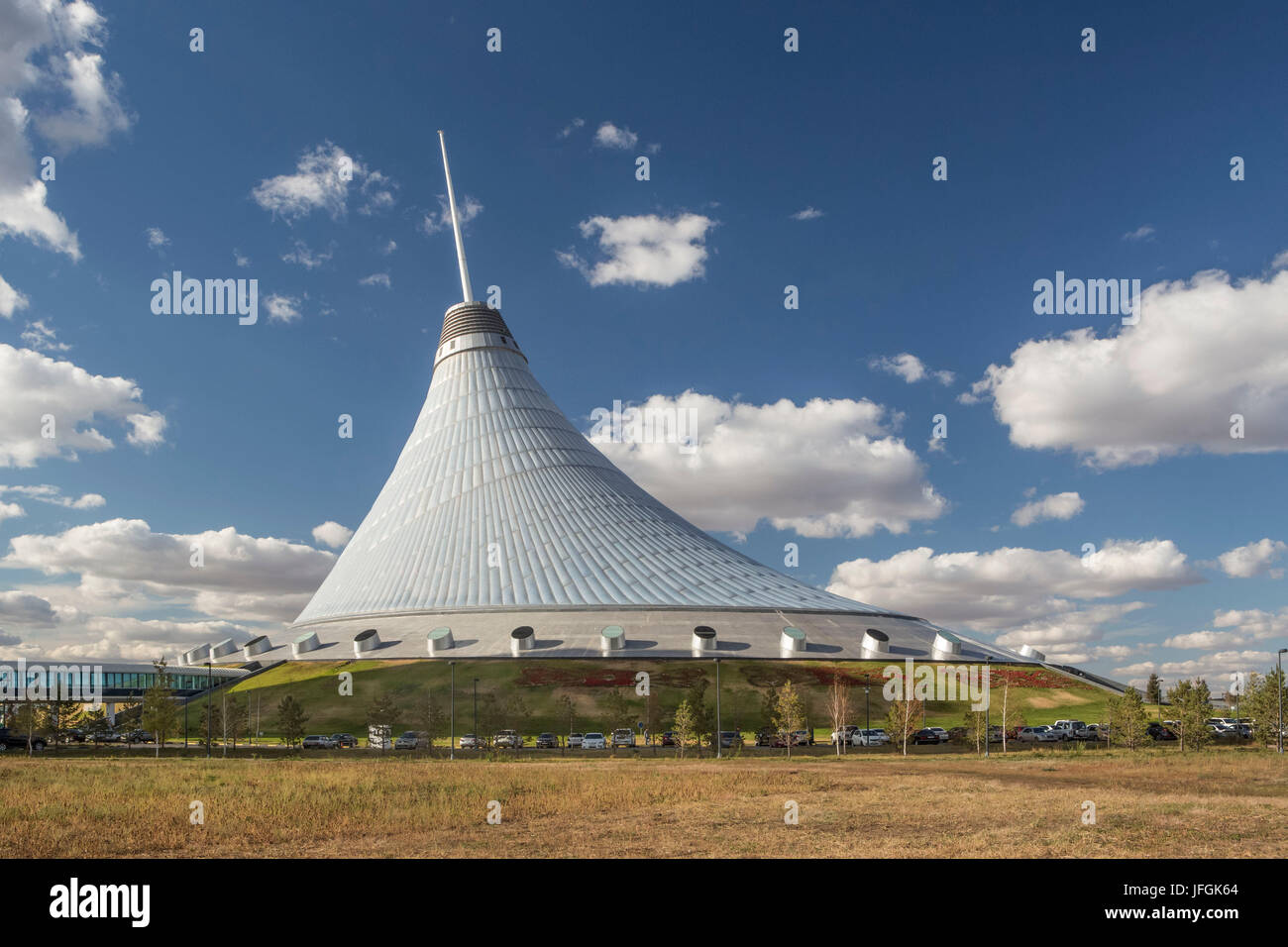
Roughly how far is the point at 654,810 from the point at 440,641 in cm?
3967

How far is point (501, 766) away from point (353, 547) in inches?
2056

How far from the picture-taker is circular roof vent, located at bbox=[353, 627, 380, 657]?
5897cm

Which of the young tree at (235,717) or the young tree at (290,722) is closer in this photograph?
the young tree at (290,722)

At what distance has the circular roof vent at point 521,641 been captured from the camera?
182 feet

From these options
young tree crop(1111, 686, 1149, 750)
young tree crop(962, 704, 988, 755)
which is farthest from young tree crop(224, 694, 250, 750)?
→ young tree crop(1111, 686, 1149, 750)

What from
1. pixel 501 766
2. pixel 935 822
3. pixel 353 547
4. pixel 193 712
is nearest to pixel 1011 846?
pixel 935 822

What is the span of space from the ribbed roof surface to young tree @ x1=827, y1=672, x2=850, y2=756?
1267 centimetres

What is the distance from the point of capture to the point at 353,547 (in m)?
80.3

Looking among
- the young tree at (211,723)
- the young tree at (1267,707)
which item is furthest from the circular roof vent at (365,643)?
the young tree at (1267,707)

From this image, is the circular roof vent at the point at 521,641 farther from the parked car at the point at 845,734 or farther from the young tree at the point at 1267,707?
the young tree at the point at 1267,707

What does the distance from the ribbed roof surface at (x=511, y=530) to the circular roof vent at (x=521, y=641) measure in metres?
7.90

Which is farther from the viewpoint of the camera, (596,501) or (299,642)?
(596,501)

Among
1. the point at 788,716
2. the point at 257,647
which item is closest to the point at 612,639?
the point at 788,716
